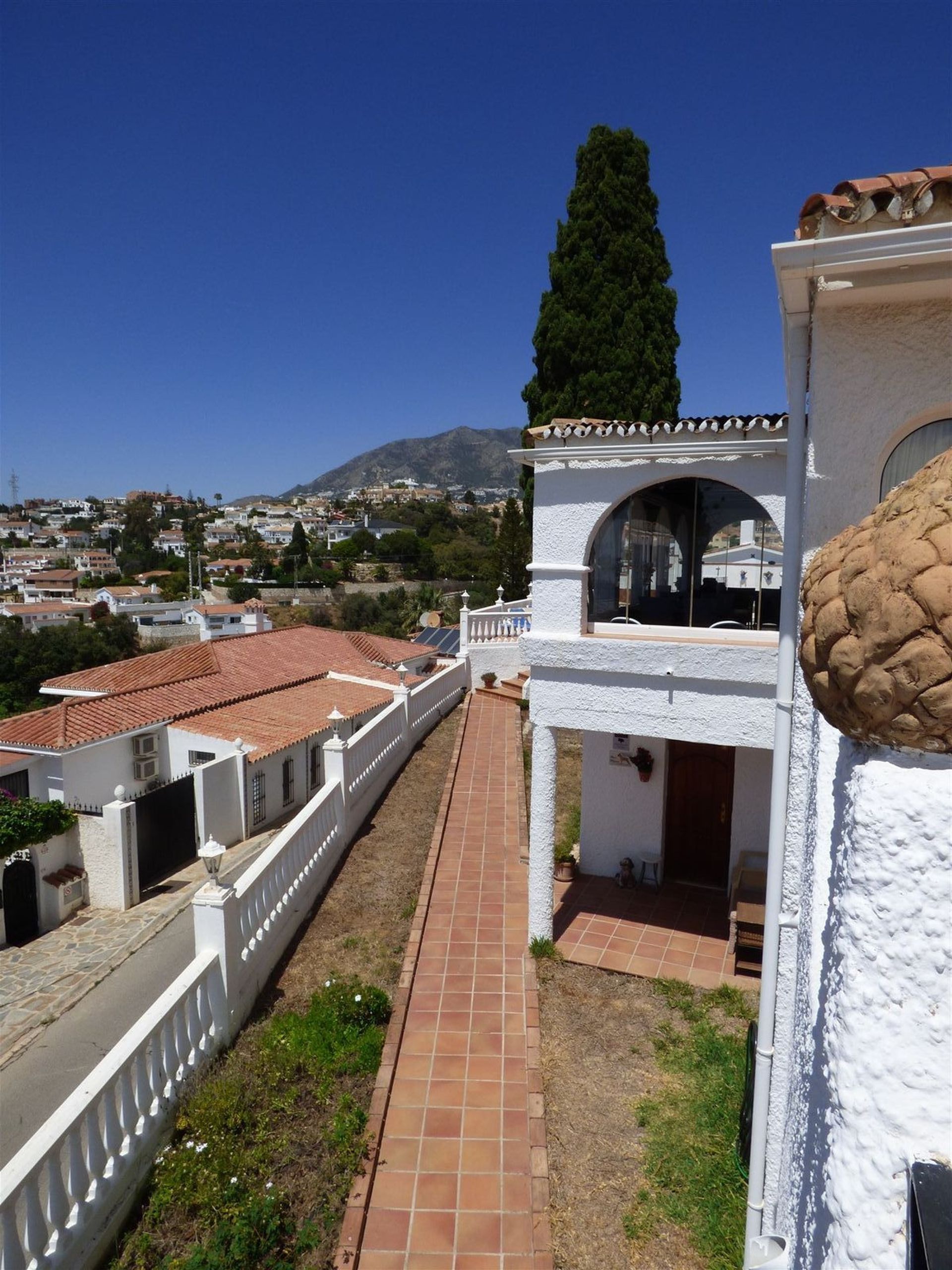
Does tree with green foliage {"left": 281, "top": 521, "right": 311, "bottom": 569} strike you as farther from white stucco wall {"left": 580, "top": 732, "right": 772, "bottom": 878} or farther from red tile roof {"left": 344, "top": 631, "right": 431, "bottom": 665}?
white stucco wall {"left": 580, "top": 732, "right": 772, "bottom": 878}

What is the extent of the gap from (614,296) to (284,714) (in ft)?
51.0

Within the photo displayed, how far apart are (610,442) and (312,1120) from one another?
681 centimetres

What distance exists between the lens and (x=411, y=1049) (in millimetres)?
6879

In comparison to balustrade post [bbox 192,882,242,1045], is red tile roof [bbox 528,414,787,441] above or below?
above

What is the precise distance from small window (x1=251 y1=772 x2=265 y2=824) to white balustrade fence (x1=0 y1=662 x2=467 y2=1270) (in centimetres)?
568

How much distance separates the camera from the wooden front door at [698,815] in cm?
1013

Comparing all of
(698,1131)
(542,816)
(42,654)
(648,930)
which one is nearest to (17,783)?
(542,816)

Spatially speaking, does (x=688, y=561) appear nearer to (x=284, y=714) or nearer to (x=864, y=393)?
(x=864, y=393)

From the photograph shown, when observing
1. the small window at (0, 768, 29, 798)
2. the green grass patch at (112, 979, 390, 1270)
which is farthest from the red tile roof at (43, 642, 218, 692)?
the green grass patch at (112, 979, 390, 1270)

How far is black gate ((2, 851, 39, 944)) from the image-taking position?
11906 millimetres

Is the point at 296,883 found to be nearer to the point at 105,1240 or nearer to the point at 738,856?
the point at 105,1240

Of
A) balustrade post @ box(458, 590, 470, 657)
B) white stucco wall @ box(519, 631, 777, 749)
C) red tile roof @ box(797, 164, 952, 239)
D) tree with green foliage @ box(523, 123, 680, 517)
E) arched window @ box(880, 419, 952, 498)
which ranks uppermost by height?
tree with green foliage @ box(523, 123, 680, 517)

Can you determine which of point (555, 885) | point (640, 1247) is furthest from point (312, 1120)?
point (555, 885)

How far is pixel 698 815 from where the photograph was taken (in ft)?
33.9
